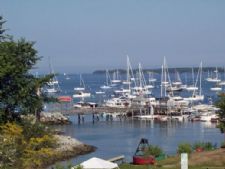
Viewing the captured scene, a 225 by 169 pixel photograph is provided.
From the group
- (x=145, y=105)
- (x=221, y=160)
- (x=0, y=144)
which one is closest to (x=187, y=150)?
(x=221, y=160)

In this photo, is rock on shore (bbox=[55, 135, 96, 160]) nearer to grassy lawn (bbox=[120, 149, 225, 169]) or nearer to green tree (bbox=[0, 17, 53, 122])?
grassy lawn (bbox=[120, 149, 225, 169])

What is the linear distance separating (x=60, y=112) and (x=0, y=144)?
87.8 metres

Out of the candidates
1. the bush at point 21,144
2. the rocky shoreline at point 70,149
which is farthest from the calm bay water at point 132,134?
the bush at point 21,144

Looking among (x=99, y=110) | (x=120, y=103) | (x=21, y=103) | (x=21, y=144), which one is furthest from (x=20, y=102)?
(x=120, y=103)

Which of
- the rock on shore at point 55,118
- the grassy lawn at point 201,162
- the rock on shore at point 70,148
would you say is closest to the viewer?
the grassy lawn at point 201,162

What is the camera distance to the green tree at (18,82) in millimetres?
30062

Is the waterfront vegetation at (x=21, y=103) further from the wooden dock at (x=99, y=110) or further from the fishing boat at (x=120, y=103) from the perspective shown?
the fishing boat at (x=120, y=103)

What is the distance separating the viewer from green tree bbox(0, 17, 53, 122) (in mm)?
30062

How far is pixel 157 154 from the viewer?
48.2 meters

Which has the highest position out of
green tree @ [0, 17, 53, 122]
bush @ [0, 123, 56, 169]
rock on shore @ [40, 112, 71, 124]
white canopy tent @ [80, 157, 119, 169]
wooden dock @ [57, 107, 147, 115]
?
green tree @ [0, 17, 53, 122]

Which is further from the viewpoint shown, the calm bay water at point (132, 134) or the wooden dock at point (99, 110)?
the wooden dock at point (99, 110)

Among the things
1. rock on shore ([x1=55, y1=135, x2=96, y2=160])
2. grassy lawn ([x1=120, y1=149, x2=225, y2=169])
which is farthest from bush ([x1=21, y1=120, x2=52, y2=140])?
rock on shore ([x1=55, y1=135, x2=96, y2=160])

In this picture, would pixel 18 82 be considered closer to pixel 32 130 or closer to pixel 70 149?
pixel 32 130

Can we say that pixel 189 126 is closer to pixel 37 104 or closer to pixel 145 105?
pixel 145 105
